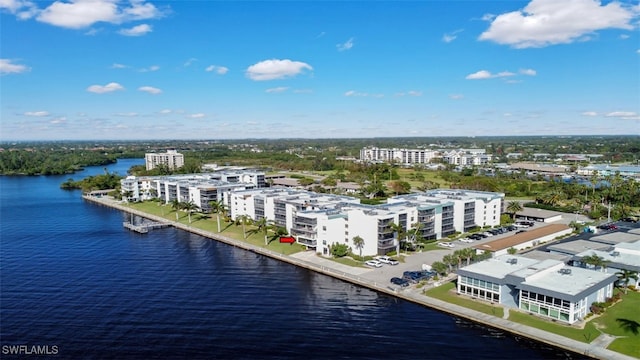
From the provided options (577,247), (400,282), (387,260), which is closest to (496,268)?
(400,282)

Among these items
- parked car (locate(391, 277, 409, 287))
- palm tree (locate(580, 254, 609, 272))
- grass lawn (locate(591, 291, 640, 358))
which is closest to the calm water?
parked car (locate(391, 277, 409, 287))

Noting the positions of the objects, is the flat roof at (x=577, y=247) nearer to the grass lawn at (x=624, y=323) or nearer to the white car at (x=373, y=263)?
the grass lawn at (x=624, y=323)

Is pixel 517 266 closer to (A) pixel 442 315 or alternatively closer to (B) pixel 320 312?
(A) pixel 442 315

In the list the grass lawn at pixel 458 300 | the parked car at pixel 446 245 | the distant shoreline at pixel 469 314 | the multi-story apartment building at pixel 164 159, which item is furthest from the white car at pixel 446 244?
the multi-story apartment building at pixel 164 159

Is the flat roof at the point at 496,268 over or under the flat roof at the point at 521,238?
over

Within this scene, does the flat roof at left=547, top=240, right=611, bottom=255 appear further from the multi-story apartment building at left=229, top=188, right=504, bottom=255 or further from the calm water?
the calm water

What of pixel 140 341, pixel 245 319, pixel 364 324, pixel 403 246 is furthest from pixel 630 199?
pixel 140 341

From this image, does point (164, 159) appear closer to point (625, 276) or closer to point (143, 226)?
point (143, 226)
